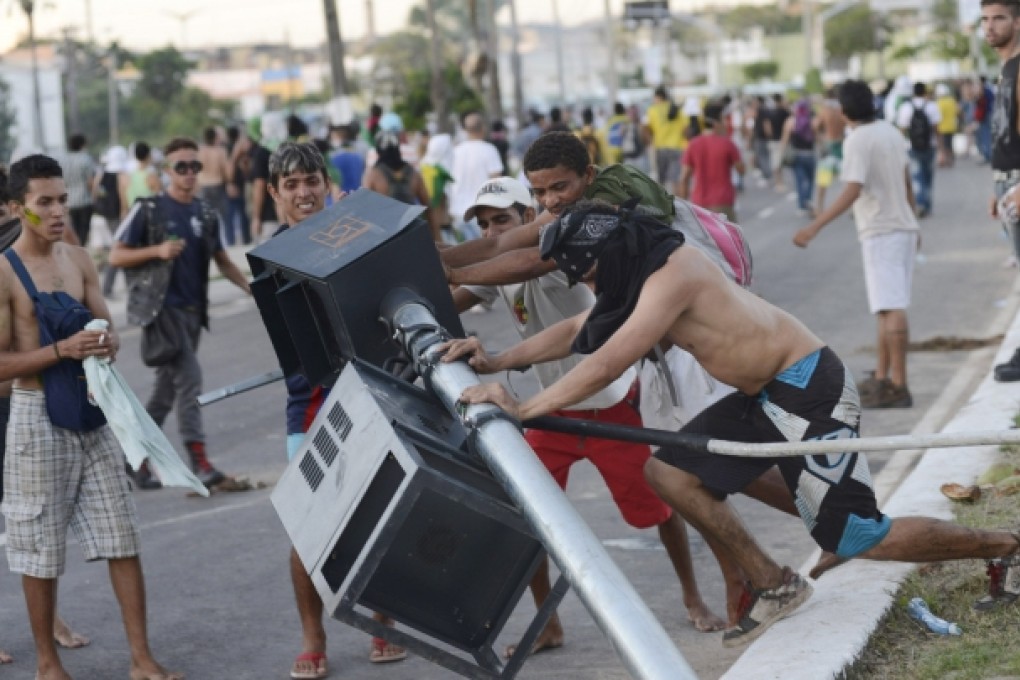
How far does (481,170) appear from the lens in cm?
1717

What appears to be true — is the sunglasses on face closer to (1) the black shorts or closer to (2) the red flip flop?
(2) the red flip flop

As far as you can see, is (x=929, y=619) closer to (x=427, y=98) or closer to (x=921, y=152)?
(x=921, y=152)

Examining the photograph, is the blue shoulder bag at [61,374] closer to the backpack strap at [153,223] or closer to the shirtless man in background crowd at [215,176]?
the backpack strap at [153,223]

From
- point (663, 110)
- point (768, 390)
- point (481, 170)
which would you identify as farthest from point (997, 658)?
point (663, 110)

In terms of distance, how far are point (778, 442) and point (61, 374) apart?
2.54 meters

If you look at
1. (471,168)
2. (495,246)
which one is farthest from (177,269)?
(471,168)

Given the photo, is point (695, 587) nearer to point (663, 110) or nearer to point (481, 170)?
point (481, 170)

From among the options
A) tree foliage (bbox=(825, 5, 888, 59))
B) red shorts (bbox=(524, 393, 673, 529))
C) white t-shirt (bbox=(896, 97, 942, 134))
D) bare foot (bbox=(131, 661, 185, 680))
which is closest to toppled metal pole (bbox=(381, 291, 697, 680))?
red shorts (bbox=(524, 393, 673, 529))

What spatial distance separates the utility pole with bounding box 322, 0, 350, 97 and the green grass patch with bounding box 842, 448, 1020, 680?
23740mm

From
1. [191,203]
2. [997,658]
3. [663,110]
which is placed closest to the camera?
[997,658]

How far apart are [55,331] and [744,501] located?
3.71 metres

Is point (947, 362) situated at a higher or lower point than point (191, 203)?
lower

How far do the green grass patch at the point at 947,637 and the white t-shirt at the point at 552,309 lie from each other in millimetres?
1252

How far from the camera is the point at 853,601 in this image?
5.59 meters
